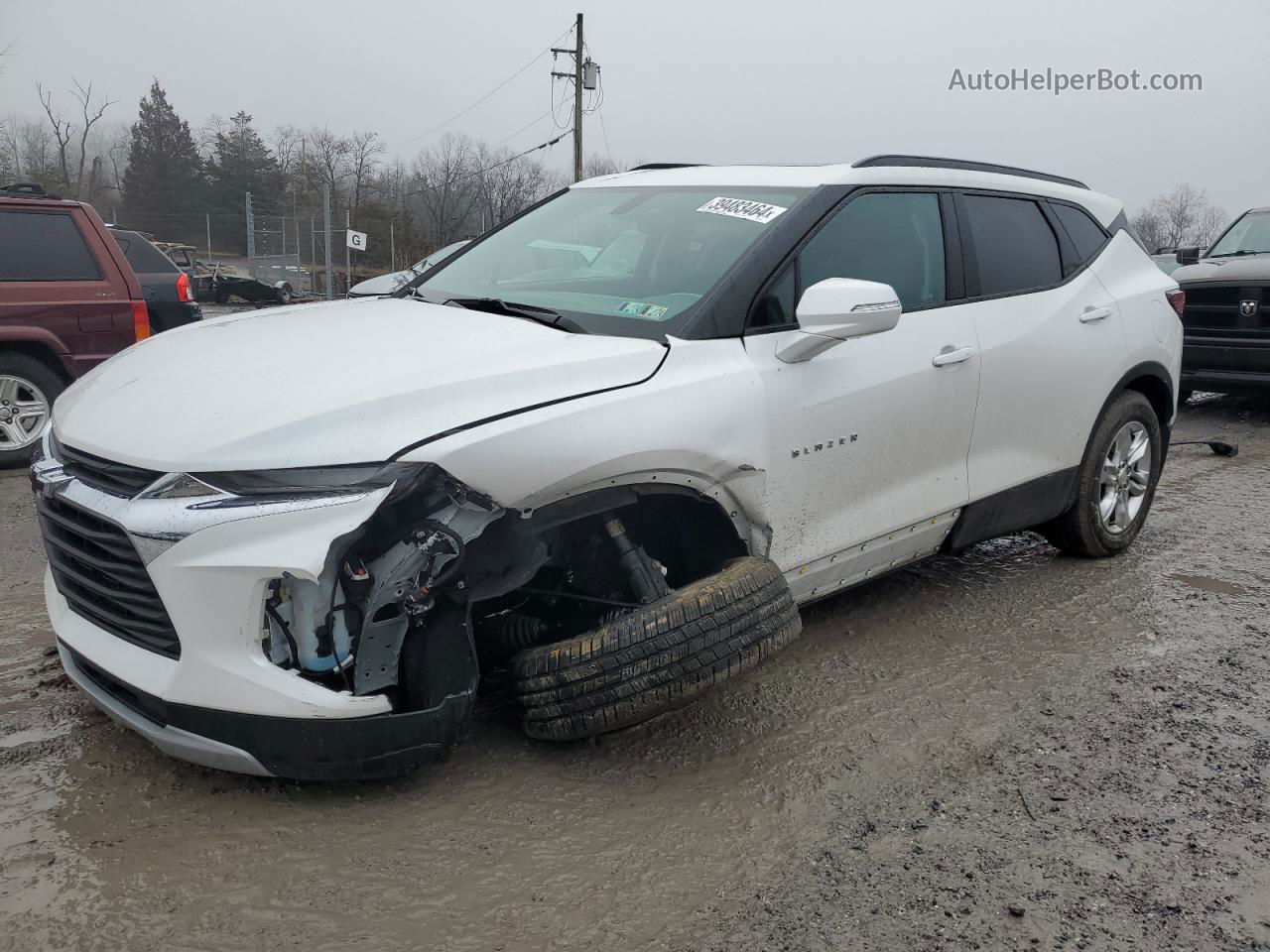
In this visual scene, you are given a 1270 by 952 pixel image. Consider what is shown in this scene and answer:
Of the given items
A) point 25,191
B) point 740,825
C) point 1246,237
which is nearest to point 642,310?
point 740,825

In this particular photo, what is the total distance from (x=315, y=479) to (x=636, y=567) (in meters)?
0.93

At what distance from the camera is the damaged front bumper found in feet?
7.73

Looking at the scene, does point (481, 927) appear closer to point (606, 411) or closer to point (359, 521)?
point (359, 521)

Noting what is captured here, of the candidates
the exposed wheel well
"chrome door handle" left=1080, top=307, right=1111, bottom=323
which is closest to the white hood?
the exposed wheel well

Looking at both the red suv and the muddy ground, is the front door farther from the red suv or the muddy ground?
the red suv

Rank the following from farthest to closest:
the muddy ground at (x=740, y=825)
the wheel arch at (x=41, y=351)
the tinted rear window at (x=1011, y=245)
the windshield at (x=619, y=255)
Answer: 1. the wheel arch at (x=41, y=351)
2. the tinted rear window at (x=1011, y=245)
3. the windshield at (x=619, y=255)
4. the muddy ground at (x=740, y=825)

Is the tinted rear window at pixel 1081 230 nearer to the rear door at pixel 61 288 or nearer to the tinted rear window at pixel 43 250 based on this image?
the rear door at pixel 61 288

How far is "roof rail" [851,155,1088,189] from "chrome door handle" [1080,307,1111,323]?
65cm

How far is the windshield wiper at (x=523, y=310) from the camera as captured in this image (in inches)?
122

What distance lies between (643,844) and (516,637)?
0.72 metres

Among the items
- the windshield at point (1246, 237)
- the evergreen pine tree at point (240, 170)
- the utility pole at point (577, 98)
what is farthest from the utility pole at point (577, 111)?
the windshield at point (1246, 237)

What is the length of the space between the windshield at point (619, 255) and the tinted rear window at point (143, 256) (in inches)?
241

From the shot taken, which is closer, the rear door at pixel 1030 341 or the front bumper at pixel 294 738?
the front bumper at pixel 294 738

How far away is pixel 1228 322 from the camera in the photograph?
30.6ft
